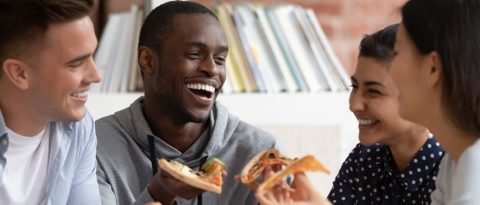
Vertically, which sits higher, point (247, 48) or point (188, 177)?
point (247, 48)

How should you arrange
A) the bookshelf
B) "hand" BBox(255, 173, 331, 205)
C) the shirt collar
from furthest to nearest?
the bookshelf
the shirt collar
"hand" BBox(255, 173, 331, 205)

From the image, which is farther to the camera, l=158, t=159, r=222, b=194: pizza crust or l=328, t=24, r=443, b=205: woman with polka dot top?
l=328, t=24, r=443, b=205: woman with polka dot top

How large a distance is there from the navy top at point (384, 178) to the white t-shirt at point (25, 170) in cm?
62

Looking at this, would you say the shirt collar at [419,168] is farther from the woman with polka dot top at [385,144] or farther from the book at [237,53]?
the book at [237,53]

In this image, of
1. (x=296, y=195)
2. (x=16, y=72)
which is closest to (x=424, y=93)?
(x=296, y=195)

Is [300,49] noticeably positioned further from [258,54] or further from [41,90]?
[41,90]

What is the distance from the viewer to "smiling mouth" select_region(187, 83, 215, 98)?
1707 mm

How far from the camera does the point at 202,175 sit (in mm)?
1396

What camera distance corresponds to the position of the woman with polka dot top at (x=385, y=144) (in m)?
1.63

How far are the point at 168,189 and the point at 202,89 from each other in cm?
34

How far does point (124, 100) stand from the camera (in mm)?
2156

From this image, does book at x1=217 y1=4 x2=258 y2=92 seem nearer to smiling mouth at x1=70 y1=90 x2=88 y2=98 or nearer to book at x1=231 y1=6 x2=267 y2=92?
book at x1=231 y1=6 x2=267 y2=92

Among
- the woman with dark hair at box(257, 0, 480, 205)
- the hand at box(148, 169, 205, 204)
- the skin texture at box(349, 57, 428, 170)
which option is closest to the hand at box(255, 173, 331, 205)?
the woman with dark hair at box(257, 0, 480, 205)

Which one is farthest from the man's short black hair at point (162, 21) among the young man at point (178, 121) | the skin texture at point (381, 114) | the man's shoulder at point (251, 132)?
the skin texture at point (381, 114)
